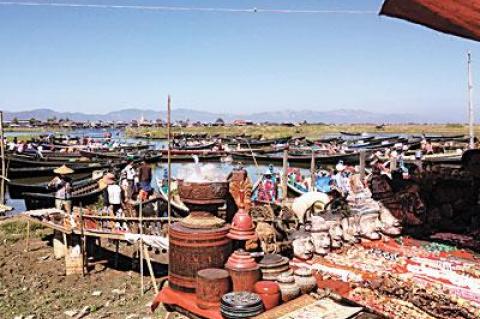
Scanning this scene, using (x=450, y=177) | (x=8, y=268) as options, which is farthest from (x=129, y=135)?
(x=450, y=177)

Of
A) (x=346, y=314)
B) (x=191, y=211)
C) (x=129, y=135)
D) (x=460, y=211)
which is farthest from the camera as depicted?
(x=129, y=135)

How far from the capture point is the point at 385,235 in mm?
7230

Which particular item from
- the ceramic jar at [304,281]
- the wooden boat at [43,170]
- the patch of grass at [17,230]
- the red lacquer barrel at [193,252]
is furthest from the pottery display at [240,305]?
the wooden boat at [43,170]

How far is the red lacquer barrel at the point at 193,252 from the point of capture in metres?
4.58

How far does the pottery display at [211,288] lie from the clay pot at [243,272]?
10 cm

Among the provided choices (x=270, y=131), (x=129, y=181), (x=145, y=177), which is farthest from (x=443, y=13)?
(x=270, y=131)

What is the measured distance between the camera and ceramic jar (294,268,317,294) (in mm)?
4594

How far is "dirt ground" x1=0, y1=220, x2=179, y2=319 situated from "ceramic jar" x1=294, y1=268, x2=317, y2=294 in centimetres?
462

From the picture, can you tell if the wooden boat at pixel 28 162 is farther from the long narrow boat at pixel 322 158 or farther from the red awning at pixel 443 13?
the red awning at pixel 443 13

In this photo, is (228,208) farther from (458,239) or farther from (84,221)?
(84,221)

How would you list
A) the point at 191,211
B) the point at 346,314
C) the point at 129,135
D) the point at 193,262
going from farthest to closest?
the point at 129,135 → the point at 191,211 → the point at 193,262 → the point at 346,314

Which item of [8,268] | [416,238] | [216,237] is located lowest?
[8,268]

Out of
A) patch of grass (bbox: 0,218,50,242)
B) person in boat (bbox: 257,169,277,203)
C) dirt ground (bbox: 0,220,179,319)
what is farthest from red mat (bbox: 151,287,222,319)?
patch of grass (bbox: 0,218,50,242)

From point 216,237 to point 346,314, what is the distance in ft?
4.79
